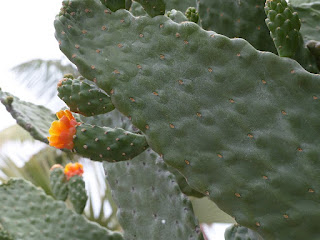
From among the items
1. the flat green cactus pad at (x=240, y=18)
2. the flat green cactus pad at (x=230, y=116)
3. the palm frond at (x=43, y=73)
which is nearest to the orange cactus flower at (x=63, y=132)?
the flat green cactus pad at (x=230, y=116)

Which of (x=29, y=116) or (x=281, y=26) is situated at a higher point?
(x=281, y=26)

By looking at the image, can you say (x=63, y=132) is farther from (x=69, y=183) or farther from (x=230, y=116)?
(x=69, y=183)

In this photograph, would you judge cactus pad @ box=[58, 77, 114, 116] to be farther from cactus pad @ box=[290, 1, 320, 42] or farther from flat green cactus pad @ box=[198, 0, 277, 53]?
cactus pad @ box=[290, 1, 320, 42]

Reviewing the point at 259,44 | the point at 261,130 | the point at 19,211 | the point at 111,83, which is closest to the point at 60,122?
the point at 111,83

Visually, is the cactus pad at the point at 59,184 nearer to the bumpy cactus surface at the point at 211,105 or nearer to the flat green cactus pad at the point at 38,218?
the flat green cactus pad at the point at 38,218

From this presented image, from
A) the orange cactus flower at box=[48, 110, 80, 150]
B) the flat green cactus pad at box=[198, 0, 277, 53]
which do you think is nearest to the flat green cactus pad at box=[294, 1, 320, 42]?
the flat green cactus pad at box=[198, 0, 277, 53]

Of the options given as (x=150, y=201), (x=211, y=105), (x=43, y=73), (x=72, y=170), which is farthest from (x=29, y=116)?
(x=43, y=73)
